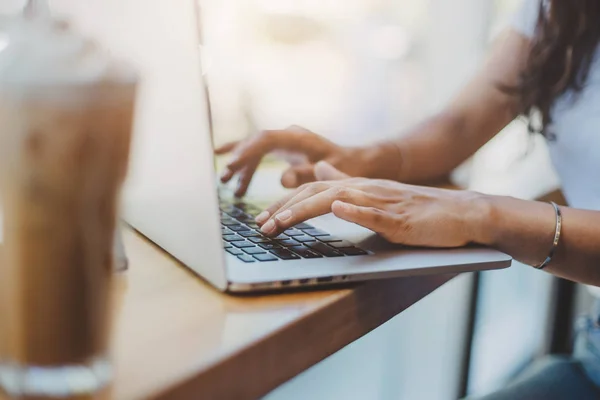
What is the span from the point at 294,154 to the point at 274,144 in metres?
0.04

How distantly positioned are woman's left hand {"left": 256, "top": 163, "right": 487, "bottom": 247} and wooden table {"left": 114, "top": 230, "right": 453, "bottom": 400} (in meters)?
0.06

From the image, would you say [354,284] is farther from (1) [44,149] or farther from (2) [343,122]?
(2) [343,122]

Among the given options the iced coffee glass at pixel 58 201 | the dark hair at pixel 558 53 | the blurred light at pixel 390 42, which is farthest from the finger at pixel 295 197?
the blurred light at pixel 390 42

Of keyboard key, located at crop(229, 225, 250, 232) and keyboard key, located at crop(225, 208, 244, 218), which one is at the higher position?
keyboard key, located at crop(229, 225, 250, 232)

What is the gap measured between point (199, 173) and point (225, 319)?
98mm

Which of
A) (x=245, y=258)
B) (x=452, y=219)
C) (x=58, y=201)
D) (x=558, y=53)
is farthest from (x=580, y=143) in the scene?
(x=58, y=201)

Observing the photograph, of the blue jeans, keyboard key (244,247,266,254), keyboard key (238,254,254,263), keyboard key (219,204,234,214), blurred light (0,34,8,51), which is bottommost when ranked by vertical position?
the blue jeans

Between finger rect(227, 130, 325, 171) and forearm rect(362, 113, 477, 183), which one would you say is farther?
forearm rect(362, 113, 477, 183)

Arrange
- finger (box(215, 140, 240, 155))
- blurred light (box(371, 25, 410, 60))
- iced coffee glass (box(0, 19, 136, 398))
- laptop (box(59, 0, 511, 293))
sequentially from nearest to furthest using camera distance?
iced coffee glass (box(0, 19, 136, 398)) → laptop (box(59, 0, 511, 293)) → finger (box(215, 140, 240, 155)) → blurred light (box(371, 25, 410, 60))

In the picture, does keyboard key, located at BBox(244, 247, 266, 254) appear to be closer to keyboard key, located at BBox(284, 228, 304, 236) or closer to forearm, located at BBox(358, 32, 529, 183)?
keyboard key, located at BBox(284, 228, 304, 236)

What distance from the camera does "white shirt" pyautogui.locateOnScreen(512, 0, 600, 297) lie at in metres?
0.92

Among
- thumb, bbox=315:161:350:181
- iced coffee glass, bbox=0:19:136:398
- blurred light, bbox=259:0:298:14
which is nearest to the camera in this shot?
iced coffee glass, bbox=0:19:136:398

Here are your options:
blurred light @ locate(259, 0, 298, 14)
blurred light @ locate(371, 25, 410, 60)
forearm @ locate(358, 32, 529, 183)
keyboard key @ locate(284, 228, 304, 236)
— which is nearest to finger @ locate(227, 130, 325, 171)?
forearm @ locate(358, 32, 529, 183)

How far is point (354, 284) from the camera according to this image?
0.50 meters
